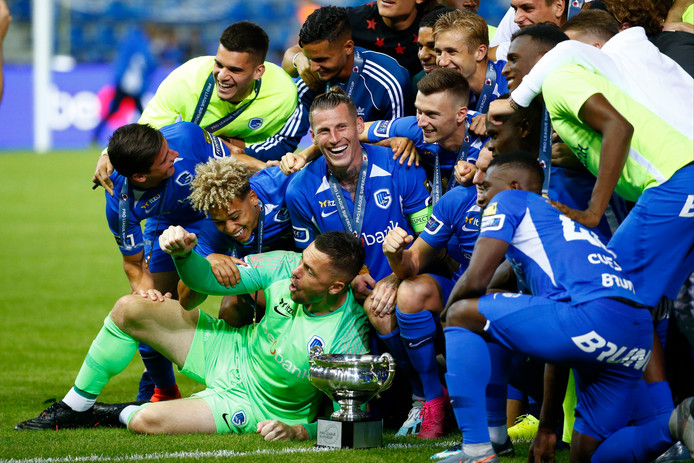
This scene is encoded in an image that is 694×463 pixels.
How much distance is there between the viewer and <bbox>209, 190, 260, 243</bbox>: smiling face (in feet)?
16.9

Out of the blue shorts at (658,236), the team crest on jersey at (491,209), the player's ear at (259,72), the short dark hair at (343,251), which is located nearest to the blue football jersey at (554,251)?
the team crest on jersey at (491,209)

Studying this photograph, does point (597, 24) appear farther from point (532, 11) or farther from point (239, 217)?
point (239, 217)

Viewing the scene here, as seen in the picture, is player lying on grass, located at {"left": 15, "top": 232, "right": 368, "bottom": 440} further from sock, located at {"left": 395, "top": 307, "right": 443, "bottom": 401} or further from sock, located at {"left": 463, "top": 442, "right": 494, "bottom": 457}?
sock, located at {"left": 463, "top": 442, "right": 494, "bottom": 457}

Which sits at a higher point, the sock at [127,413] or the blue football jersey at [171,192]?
the blue football jersey at [171,192]

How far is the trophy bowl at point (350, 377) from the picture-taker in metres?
4.45

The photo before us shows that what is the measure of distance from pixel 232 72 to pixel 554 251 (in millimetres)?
3257

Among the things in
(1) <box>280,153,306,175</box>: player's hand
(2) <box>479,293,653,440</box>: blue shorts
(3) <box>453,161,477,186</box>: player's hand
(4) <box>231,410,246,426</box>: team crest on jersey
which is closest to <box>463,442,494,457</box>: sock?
(2) <box>479,293,653,440</box>: blue shorts

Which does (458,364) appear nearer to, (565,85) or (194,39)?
(565,85)

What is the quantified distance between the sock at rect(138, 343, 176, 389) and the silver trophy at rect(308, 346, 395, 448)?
57.7 inches

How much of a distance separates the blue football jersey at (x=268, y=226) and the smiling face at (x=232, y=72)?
0.80 metres

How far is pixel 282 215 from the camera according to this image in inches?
219

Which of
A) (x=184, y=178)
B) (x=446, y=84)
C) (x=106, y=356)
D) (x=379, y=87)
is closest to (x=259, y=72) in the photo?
(x=379, y=87)

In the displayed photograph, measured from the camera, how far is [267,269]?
504 centimetres

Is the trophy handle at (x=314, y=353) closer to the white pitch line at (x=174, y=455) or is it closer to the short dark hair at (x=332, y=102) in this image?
the white pitch line at (x=174, y=455)
